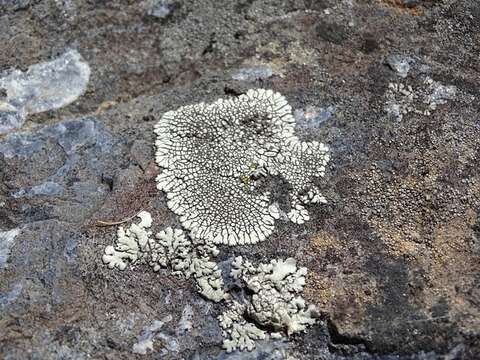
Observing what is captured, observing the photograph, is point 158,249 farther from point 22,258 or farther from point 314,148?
point 314,148

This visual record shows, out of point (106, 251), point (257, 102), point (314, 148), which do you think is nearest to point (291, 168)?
point (314, 148)

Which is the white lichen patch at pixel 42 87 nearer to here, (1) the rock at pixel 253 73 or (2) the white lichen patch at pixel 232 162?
(2) the white lichen patch at pixel 232 162

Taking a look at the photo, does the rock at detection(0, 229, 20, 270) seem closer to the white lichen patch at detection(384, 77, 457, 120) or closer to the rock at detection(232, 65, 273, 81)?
the rock at detection(232, 65, 273, 81)

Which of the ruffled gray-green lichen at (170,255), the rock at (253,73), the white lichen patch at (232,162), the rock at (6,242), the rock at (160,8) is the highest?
the rock at (160,8)

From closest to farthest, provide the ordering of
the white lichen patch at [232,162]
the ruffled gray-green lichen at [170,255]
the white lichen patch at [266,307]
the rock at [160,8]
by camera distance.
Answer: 1. the white lichen patch at [266,307]
2. the ruffled gray-green lichen at [170,255]
3. the white lichen patch at [232,162]
4. the rock at [160,8]

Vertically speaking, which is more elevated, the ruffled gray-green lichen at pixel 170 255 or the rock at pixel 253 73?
the rock at pixel 253 73

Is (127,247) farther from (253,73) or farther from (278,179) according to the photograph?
(253,73)

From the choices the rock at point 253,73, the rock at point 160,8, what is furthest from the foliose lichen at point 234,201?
the rock at point 160,8
